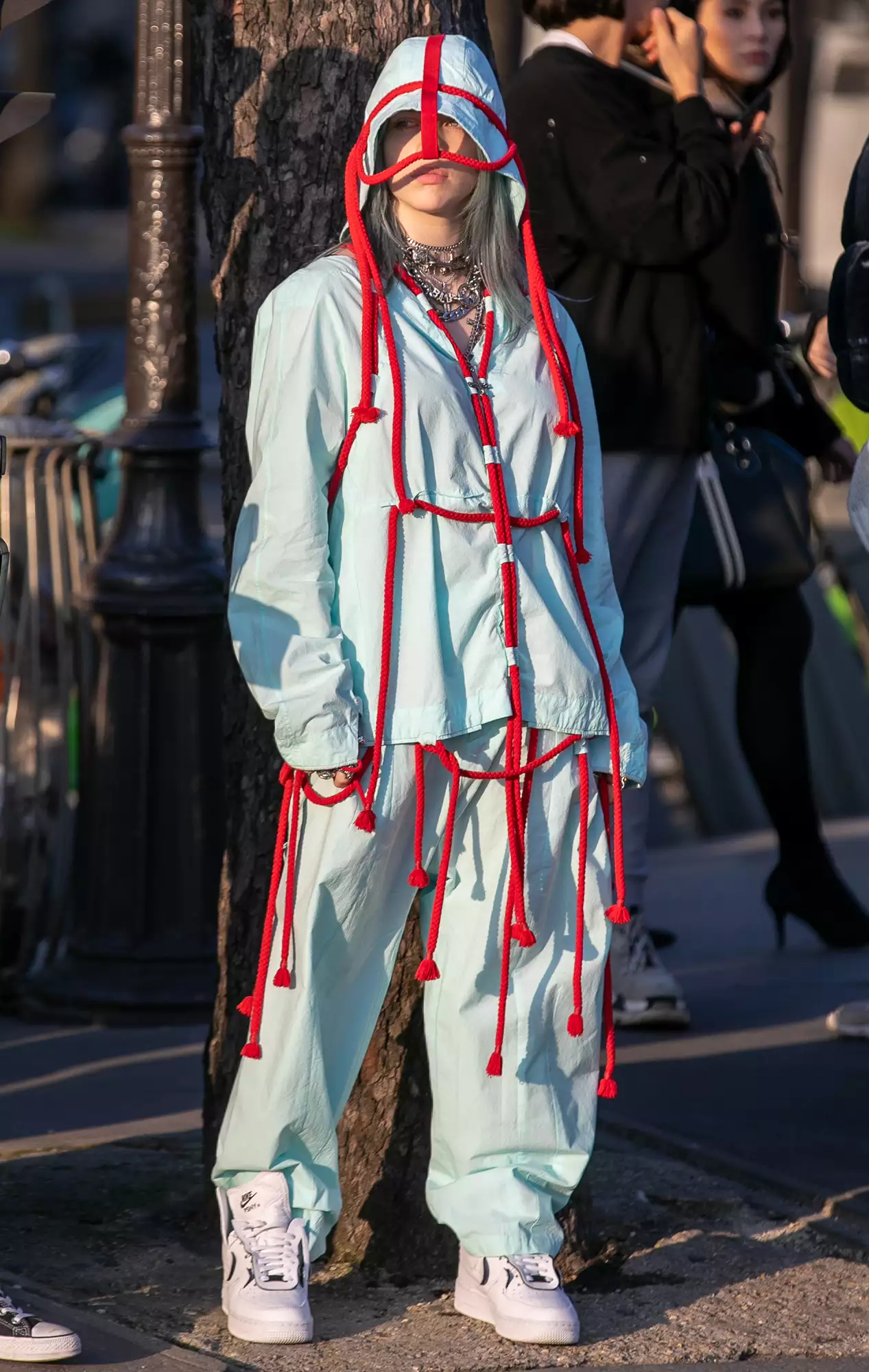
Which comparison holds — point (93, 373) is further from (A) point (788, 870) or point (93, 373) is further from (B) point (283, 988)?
(B) point (283, 988)

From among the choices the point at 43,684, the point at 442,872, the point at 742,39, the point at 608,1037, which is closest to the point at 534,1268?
the point at 608,1037

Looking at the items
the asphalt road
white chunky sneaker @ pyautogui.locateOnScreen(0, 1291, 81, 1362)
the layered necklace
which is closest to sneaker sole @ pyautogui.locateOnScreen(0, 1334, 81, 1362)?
white chunky sneaker @ pyautogui.locateOnScreen(0, 1291, 81, 1362)

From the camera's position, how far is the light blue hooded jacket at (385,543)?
3172mm

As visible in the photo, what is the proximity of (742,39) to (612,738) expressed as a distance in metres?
2.32

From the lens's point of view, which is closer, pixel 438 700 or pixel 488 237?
pixel 438 700

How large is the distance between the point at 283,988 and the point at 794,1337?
945mm

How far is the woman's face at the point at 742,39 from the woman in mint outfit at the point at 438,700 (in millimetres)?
1866

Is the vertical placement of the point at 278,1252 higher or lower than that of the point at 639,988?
higher

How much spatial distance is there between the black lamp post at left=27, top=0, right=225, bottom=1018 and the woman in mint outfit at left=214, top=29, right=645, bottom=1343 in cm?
195

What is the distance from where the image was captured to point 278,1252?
3.27 metres

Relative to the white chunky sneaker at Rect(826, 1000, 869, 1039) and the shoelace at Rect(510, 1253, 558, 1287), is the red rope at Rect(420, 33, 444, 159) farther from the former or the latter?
the white chunky sneaker at Rect(826, 1000, 869, 1039)

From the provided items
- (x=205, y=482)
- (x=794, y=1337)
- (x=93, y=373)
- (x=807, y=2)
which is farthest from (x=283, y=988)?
(x=807, y=2)

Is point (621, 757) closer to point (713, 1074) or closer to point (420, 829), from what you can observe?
point (420, 829)

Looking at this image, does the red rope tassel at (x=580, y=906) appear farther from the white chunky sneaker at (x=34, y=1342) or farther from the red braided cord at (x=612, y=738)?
the white chunky sneaker at (x=34, y=1342)
